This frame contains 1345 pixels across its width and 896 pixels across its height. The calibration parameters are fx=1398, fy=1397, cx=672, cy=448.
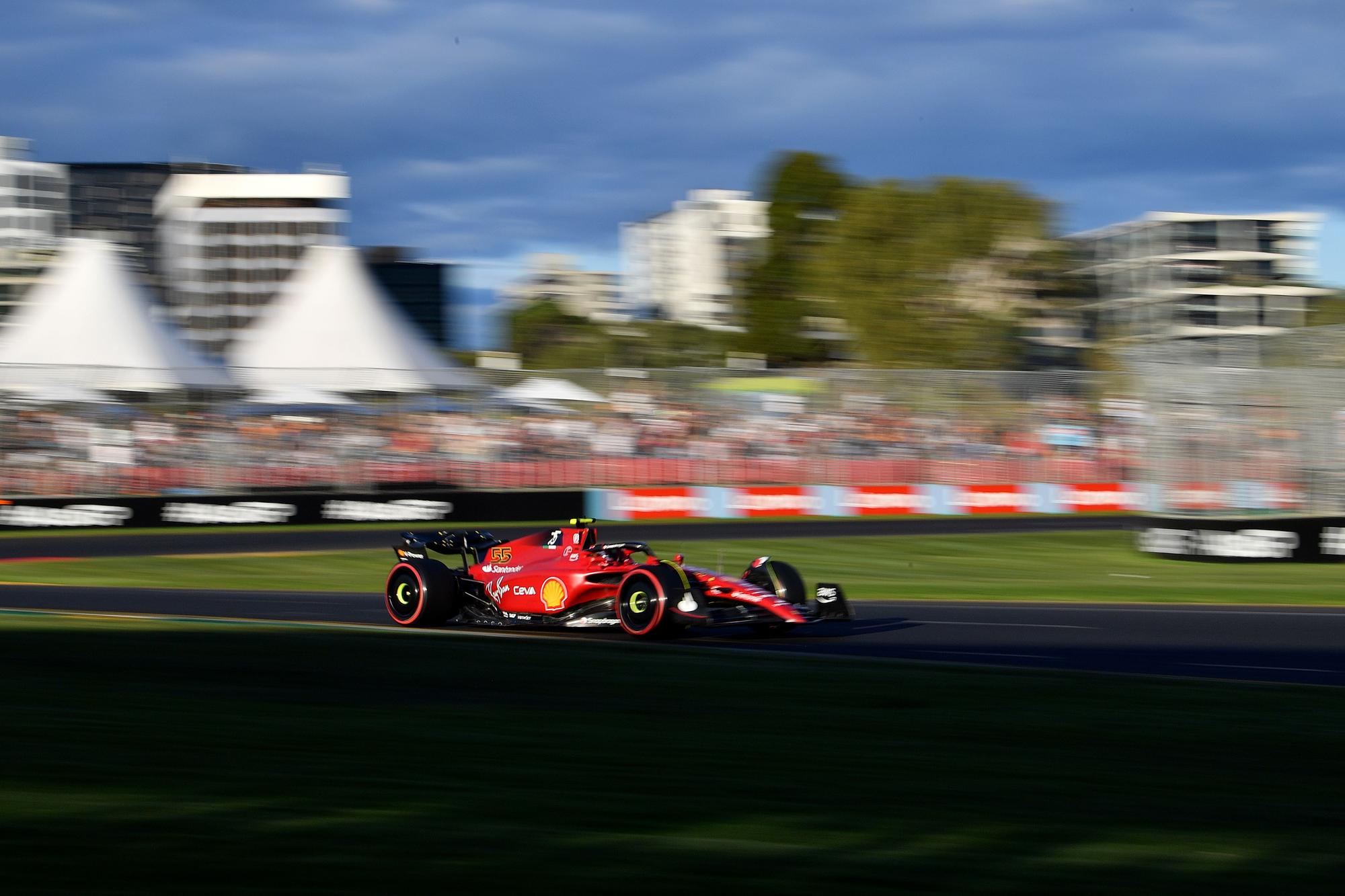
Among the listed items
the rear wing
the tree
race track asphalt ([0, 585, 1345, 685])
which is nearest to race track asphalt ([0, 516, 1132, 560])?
race track asphalt ([0, 585, 1345, 685])

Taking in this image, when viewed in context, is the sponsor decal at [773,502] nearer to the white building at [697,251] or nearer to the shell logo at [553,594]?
the shell logo at [553,594]

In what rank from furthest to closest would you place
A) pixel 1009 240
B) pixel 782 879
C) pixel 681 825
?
pixel 1009 240
pixel 681 825
pixel 782 879

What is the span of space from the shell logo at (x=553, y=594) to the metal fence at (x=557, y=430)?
53.9 feet

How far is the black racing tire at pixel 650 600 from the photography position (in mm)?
11453

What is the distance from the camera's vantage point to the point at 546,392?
98.1ft

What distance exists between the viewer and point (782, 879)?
174 inches

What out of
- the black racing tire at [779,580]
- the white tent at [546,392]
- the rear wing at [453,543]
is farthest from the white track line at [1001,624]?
the white tent at [546,392]

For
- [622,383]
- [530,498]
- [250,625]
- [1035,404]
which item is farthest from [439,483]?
[250,625]

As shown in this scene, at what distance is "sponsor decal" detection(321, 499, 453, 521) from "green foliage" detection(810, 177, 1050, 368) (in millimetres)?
32325

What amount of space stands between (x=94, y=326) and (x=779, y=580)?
87.5 ft

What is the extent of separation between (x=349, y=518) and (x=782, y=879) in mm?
24446

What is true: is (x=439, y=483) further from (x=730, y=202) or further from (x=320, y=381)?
(x=730, y=202)

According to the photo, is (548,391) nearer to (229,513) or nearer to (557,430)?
(557,430)

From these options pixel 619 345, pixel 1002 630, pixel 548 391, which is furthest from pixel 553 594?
pixel 619 345
